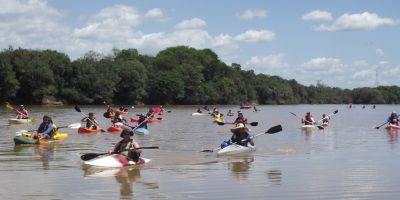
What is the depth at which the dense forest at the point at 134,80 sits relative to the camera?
7894 cm

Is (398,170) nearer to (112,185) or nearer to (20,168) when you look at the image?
(112,185)

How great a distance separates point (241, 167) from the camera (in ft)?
51.6

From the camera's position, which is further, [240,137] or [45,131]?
[45,131]

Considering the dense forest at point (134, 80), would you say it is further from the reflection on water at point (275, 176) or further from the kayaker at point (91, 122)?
the reflection on water at point (275, 176)

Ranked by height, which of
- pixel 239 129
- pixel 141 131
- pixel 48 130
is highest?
pixel 239 129

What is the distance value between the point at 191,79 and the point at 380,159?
93.2m

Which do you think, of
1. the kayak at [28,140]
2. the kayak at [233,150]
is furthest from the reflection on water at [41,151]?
the kayak at [233,150]

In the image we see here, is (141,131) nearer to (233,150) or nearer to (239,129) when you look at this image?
(239,129)

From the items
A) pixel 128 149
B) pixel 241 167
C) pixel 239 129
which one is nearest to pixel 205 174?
pixel 241 167

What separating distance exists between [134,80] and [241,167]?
262 feet

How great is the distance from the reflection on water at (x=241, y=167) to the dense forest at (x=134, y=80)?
205 ft

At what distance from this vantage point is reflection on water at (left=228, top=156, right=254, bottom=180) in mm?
14141

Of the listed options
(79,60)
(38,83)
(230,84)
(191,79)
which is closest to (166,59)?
(191,79)

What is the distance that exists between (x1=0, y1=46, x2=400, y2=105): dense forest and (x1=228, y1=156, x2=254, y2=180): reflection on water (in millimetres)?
62623
